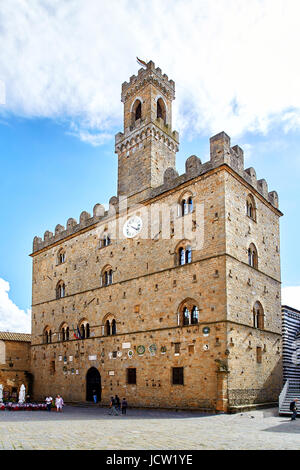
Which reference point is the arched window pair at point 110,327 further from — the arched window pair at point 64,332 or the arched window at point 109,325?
the arched window pair at point 64,332

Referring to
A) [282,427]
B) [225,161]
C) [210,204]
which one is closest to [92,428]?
[282,427]

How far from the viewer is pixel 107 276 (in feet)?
93.7

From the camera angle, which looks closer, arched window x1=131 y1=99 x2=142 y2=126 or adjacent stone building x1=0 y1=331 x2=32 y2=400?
arched window x1=131 y1=99 x2=142 y2=126

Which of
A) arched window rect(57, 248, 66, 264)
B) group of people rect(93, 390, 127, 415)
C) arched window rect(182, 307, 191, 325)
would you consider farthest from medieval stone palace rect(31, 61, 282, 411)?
group of people rect(93, 390, 127, 415)

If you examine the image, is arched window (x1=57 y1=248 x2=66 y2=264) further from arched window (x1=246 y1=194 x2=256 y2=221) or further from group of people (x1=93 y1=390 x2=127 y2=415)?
arched window (x1=246 y1=194 x2=256 y2=221)

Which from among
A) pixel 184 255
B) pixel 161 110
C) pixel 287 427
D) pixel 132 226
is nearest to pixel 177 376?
pixel 184 255

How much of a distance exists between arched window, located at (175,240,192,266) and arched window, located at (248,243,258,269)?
3.44m

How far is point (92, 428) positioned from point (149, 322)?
962 centimetres

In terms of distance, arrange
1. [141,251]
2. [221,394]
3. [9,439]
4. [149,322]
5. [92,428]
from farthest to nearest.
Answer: [141,251], [149,322], [221,394], [92,428], [9,439]

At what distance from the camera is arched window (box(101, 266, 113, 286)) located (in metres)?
28.2

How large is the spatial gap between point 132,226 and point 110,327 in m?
6.51

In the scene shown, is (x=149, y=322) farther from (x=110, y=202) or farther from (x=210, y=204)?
(x=110, y=202)

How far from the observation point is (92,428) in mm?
14875

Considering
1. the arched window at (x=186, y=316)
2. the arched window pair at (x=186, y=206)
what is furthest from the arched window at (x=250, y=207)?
the arched window at (x=186, y=316)
